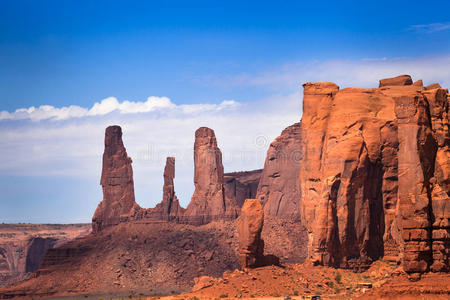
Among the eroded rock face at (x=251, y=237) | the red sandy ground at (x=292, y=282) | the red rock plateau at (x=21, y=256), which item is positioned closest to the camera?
the red sandy ground at (x=292, y=282)

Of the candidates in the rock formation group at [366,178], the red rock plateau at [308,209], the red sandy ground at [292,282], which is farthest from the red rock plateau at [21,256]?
the red sandy ground at [292,282]

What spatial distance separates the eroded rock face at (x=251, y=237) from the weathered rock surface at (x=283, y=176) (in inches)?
2512

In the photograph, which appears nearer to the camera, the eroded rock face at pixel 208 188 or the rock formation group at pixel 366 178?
the rock formation group at pixel 366 178

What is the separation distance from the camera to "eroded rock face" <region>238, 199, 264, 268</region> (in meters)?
68.6

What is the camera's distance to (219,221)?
450ft

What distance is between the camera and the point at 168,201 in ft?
453

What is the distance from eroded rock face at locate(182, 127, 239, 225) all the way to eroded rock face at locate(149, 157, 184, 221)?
185cm

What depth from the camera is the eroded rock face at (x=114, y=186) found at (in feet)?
451

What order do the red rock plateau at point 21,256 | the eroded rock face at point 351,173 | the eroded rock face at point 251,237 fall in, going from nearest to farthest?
the eroded rock face at point 251,237 < the eroded rock face at point 351,173 < the red rock plateau at point 21,256

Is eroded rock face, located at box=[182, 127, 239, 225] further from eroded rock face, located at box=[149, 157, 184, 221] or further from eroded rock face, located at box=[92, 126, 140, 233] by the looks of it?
eroded rock face, located at box=[92, 126, 140, 233]

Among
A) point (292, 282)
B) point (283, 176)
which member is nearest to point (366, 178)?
point (292, 282)

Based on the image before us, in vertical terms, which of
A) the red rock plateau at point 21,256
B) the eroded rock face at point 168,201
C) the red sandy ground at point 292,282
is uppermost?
the eroded rock face at point 168,201

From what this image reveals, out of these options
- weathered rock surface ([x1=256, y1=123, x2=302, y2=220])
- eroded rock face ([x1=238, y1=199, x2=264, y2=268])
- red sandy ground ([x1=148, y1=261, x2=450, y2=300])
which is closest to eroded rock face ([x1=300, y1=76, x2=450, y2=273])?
red sandy ground ([x1=148, y1=261, x2=450, y2=300])

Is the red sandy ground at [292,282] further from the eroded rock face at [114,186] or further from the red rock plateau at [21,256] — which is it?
the red rock plateau at [21,256]
